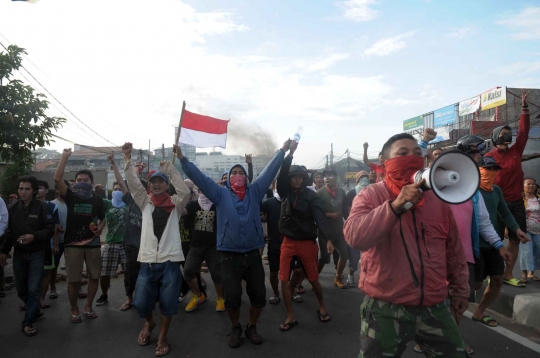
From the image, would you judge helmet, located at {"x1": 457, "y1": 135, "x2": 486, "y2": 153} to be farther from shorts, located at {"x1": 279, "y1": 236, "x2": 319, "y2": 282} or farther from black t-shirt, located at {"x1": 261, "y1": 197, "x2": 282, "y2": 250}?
black t-shirt, located at {"x1": 261, "y1": 197, "x2": 282, "y2": 250}

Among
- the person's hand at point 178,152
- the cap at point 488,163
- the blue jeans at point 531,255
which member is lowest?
the blue jeans at point 531,255

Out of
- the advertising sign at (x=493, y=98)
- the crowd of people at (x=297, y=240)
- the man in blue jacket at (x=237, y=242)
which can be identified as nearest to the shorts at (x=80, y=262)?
the crowd of people at (x=297, y=240)

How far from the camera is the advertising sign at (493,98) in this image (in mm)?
27375

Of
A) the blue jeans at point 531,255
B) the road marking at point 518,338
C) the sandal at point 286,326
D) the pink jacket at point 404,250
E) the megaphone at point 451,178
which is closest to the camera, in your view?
the megaphone at point 451,178

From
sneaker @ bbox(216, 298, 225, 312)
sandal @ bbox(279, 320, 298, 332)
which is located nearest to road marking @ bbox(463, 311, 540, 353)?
sandal @ bbox(279, 320, 298, 332)

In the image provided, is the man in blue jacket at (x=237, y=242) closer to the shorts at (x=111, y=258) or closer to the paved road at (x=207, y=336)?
the paved road at (x=207, y=336)

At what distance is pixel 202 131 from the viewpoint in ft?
20.1

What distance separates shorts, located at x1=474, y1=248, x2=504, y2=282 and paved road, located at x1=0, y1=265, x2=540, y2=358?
0.69m

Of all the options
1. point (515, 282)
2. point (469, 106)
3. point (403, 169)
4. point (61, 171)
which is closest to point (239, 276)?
point (403, 169)

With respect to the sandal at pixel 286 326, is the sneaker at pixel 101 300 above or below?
below

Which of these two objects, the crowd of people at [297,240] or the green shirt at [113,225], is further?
the green shirt at [113,225]

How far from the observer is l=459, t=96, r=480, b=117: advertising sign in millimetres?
30234

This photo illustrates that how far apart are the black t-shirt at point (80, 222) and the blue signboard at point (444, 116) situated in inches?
1347

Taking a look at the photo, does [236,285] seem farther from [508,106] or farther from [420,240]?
[508,106]
